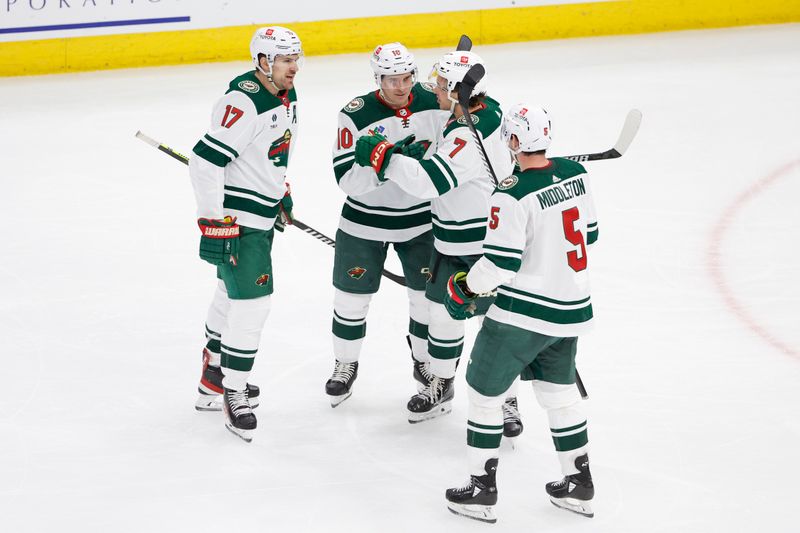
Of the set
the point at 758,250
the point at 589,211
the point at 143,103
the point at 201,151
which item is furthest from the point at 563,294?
the point at 143,103

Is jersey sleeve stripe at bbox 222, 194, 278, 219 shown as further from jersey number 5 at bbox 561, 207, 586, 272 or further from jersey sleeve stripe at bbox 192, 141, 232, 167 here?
jersey number 5 at bbox 561, 207, 586, 272

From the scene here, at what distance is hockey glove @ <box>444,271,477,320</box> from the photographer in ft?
10.2

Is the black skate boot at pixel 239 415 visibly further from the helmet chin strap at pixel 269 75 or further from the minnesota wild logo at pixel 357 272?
the helmet chin strap at pixel 269 75

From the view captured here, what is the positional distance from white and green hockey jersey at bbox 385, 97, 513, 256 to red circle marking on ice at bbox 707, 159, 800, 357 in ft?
4.75

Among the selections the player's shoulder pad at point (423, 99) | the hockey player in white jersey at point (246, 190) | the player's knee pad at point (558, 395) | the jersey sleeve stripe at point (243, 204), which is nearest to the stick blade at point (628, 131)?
the player's shoulder pad at point (423, 99)

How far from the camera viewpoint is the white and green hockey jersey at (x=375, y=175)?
3.68 m

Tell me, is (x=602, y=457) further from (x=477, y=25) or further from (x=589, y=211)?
(x=477, y=25)

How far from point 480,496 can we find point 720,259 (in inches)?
92.3

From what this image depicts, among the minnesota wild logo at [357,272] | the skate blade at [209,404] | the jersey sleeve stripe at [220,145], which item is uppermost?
the jersey sleeve stripe at [220,145]

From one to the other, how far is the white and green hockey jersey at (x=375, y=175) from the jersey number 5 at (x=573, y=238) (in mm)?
859

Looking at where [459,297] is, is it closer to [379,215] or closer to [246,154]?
[379,215]

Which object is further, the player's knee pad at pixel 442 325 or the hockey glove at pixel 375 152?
the player's knee pad at pixel 442 325

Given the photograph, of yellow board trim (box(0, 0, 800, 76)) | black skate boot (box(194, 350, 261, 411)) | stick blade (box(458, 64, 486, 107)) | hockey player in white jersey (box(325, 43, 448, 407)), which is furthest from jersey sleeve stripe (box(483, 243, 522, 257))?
yellow board trim (box(0, 0, 800, 76))

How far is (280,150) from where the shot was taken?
3.63 meters
